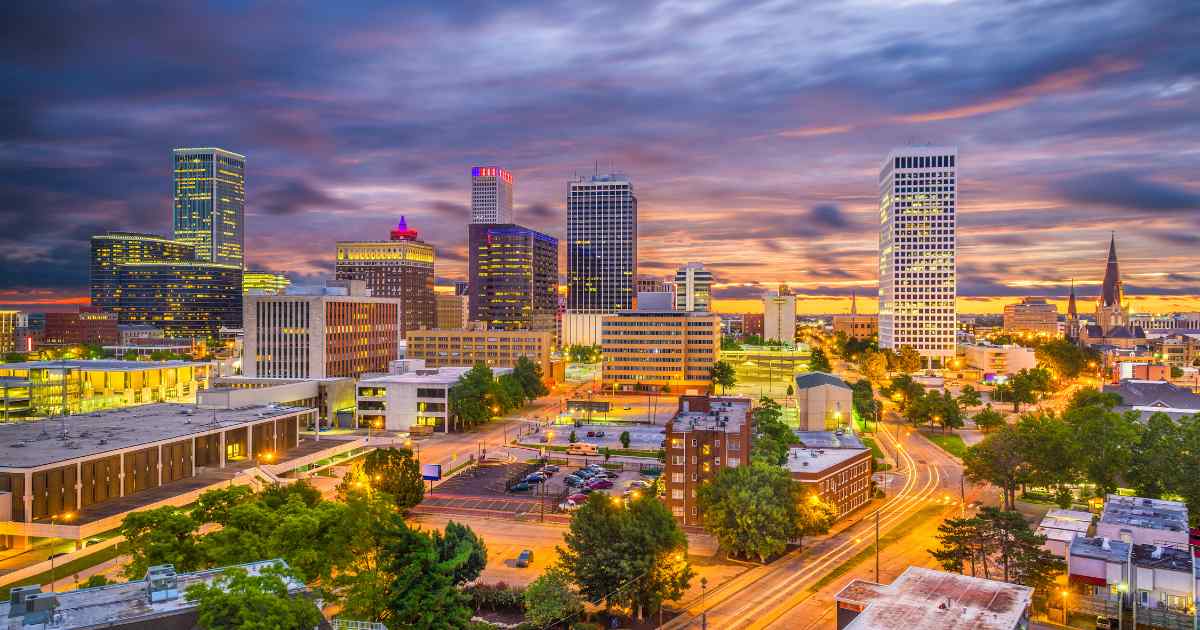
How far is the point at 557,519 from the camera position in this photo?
8062 centimetres

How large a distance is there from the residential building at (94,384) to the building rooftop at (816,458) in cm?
11913

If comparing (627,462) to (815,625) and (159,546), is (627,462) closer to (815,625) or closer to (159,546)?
(815,625)

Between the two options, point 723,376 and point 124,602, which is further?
point 723,376

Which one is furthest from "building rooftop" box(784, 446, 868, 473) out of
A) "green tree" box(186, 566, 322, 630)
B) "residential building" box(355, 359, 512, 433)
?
"residential building" box(355, 359, 512, 433)

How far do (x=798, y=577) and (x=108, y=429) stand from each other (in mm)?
79131

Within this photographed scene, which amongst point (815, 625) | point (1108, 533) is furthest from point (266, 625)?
point (1108, 533)

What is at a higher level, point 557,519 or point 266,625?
point 266,625

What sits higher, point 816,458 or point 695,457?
point 695,457

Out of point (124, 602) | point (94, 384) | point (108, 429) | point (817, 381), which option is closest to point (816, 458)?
point (817, 381)

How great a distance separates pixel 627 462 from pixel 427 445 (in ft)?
117

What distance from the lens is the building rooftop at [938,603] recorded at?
4400 cm

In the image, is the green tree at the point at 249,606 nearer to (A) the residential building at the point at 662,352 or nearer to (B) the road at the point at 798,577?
(B) the road at the point at 798,577

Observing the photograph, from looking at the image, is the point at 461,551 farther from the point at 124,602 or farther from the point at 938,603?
the point at 938,603

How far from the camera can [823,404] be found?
428 ft
